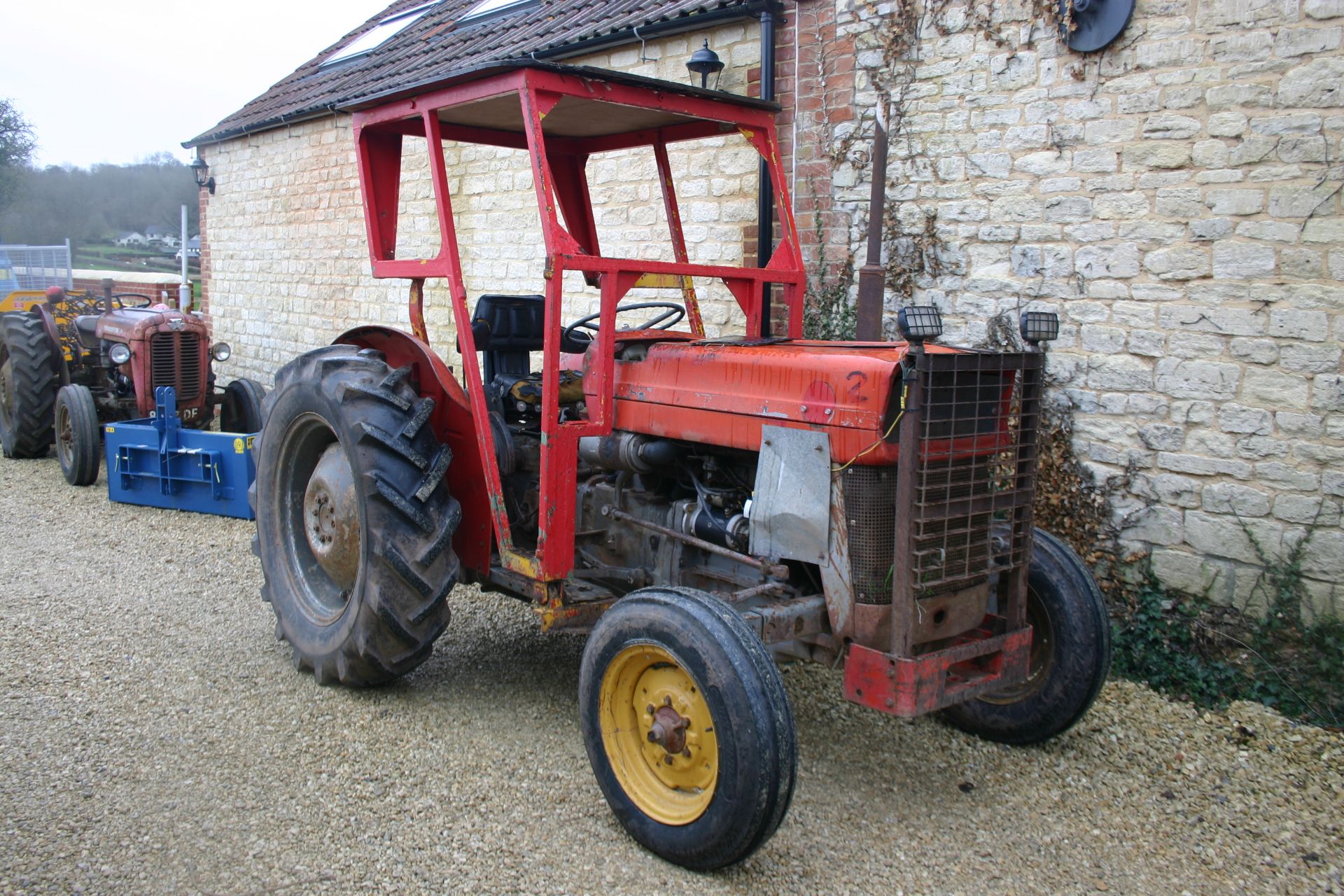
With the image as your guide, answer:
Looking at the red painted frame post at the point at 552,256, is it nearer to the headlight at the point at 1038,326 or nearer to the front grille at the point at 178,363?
the headlight at the point at 1038,326

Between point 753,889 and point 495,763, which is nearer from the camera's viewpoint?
point 753,889

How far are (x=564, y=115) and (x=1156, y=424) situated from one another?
2.80 m

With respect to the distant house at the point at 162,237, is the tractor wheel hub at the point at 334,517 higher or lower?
lower

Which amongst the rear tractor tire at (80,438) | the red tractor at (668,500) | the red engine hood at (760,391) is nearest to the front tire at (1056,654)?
the red tractor at (668,500)

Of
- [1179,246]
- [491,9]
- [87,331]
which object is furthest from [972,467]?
[87,331]

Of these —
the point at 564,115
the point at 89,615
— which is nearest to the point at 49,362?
the point at 89,615

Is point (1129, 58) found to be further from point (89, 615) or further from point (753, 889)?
point (89, 615)

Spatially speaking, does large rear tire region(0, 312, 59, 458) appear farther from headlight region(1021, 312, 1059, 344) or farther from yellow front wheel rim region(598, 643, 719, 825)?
headlight region(1021, 312, 1059, 344)

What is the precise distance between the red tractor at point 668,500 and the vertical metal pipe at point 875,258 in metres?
0.88

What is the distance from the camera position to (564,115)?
12.4 ft

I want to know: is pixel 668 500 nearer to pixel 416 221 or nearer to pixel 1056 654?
pixel 1056 654

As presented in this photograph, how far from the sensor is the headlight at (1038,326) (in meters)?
2.92

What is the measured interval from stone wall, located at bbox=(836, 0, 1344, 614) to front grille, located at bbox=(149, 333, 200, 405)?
19.0ft

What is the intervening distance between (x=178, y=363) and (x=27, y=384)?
50.0 inches
